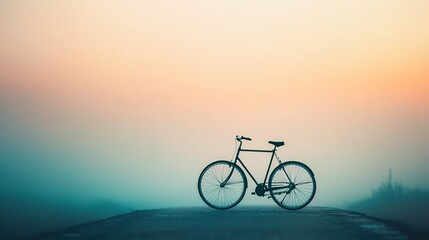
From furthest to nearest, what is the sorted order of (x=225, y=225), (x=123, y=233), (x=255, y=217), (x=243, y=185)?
(x=243, y=185) → (x=255, y=217) → (x=225, y=225) → (x=123, y=233)

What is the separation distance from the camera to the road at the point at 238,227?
8.23 metres

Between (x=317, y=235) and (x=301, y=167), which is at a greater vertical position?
(x=301, y=167)

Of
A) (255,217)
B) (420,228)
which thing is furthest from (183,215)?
(420,228)

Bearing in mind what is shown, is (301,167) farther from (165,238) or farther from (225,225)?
(165,238)

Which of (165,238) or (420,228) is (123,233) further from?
(420,228)

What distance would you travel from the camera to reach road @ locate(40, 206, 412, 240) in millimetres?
8227

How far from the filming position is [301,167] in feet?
41.5

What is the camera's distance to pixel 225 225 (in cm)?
955

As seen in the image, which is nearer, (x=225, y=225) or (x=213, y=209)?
(x=225, y=225)

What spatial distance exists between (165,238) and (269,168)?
5087mm

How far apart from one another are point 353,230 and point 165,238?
8.31 ft

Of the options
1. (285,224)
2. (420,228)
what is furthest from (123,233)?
(420,228)

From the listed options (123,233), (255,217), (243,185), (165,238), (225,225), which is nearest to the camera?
(165,238)

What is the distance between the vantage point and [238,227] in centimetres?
923
